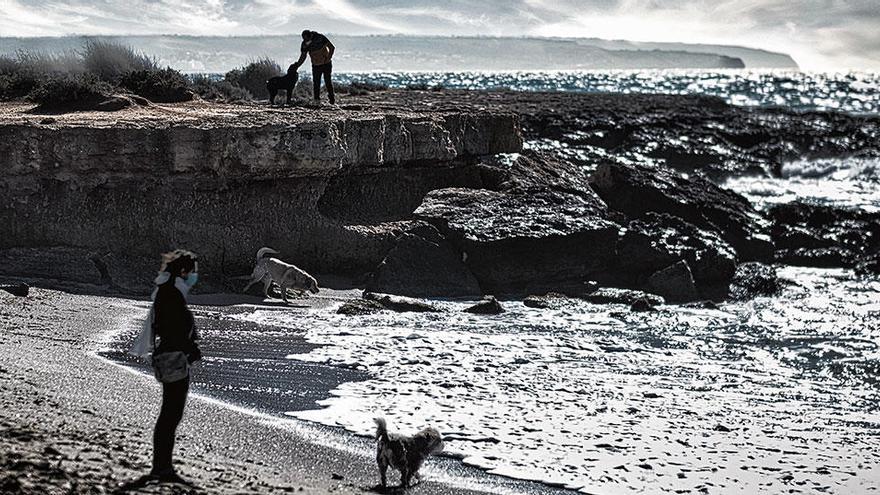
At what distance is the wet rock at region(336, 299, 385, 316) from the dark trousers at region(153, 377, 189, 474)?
6132mm

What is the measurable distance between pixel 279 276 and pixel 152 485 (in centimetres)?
713

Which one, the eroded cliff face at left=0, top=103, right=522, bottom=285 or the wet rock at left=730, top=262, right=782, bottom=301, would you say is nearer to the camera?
the eroded cliff face at left=0, top=103, right=522, bottom=285

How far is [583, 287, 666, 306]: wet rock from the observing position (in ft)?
A: 46.9

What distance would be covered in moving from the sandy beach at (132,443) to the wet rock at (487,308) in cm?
481

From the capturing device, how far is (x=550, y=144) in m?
27.1

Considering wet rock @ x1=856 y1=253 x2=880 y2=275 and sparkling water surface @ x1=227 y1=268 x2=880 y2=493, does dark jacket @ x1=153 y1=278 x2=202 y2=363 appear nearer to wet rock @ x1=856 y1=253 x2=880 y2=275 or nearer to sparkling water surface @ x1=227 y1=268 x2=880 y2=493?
sparkling water surface @ x1=227 y1=268 x2=880 y2=493

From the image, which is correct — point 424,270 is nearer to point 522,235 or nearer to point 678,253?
point 522,235

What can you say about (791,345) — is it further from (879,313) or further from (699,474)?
(699,474)

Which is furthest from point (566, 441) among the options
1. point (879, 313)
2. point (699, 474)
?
point (879, 313)

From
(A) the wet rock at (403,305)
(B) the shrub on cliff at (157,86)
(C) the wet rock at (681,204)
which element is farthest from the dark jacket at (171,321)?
(C) the wet rock at (681,204)

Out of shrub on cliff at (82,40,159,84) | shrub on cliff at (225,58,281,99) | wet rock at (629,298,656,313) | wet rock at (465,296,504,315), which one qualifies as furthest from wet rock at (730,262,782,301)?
shrub on cliff at (225,58,281,99)

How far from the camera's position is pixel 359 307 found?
40.9ft

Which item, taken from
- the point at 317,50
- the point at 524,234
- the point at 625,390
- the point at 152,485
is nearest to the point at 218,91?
the point at 317,50

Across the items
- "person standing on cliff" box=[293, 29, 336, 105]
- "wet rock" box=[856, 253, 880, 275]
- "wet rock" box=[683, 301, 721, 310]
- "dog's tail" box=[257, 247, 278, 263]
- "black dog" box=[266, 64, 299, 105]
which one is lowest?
"wet rock" box=[683, 301, 721, 310]
